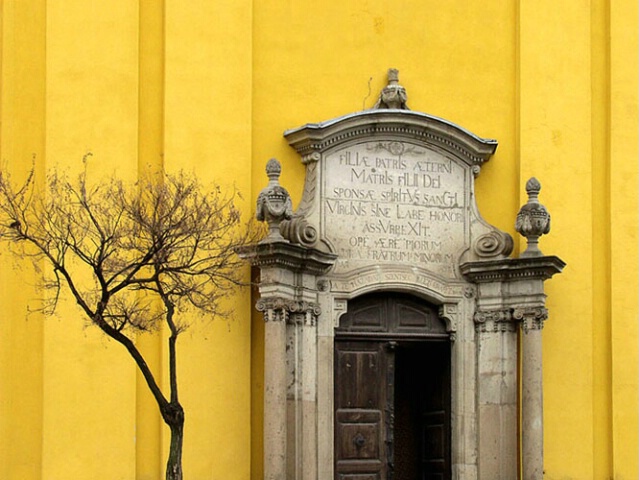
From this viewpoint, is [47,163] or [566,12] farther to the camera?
[566,12]

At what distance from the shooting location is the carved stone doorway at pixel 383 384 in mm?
16609

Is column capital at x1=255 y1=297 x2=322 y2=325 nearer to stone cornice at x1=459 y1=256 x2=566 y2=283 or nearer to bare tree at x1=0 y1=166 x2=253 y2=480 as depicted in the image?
bare tree at x1=0 y1=166 x2=253 y2=480

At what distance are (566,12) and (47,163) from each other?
6.25 metres

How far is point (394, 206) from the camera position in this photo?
1691 centimetres

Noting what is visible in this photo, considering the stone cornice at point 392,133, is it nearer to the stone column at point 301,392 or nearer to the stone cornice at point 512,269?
the stone cornice at point 512,269

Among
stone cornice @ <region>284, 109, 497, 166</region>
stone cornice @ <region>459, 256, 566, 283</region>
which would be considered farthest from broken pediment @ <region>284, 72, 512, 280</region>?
stone cornice @ <region>459, 256, 566, 283</region>

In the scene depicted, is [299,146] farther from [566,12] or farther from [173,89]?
[566,12]

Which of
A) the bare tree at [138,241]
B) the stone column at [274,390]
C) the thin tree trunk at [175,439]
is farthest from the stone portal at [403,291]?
the thin tree trunk at [175,439]

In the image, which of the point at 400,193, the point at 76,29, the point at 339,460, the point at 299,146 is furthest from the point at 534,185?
the point at 76,29

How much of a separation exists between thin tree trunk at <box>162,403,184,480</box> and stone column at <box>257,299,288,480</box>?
195 centimetres

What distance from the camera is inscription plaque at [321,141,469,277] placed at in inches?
656

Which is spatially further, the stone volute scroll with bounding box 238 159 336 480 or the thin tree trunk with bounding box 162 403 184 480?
the stone volute scroll with bounding box 238 159 336 480

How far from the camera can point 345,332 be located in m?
16.7

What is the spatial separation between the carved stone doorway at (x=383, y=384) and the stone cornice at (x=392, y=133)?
1718mm
